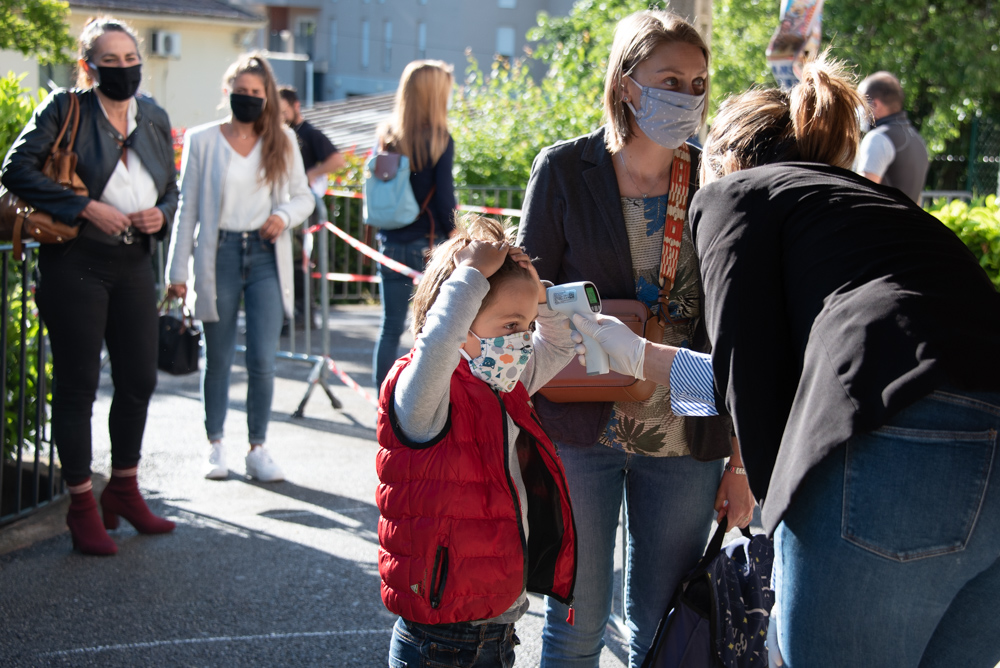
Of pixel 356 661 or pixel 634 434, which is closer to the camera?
pixel 634 434

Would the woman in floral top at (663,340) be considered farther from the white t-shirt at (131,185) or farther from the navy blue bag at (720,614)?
the white t-shirt at (131,185)

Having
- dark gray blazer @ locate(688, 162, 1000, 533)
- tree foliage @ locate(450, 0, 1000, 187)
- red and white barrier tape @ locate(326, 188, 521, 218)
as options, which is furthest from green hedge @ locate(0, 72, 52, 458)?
tree foliage @ locate(450, 0, 1000, 187)

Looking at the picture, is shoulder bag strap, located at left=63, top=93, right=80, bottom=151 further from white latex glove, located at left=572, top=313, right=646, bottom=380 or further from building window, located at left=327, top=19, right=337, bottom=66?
building window, located at left=327, top=19, right=337, bottom=66

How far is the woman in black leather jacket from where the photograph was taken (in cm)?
409

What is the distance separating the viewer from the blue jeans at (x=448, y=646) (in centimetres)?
223

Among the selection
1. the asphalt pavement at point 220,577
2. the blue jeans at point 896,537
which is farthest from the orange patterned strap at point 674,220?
the asphalt pavement at point 220,577

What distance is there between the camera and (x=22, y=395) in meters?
4.63

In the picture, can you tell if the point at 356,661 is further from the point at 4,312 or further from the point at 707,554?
the point at 4,312

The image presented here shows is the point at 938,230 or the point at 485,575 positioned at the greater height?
the point at 938,230

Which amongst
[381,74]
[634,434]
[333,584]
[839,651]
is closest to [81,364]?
[333,584]

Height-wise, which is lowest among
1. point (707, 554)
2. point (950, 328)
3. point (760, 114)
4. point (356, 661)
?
point (356, 661)

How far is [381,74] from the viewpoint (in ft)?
162

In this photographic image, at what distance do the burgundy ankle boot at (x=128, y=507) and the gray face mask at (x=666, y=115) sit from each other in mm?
3022

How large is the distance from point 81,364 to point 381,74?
155ft
